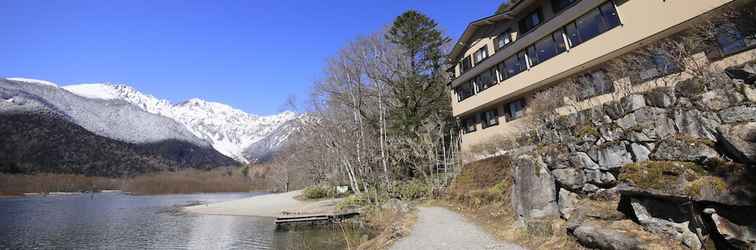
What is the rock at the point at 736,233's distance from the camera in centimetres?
549

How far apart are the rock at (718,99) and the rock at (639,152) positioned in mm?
1446

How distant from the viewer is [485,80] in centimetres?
2553

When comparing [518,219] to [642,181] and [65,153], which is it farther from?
[65,153]

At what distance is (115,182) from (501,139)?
553ft

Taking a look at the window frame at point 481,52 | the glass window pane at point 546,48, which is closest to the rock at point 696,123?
the glass window pane at point 546,48

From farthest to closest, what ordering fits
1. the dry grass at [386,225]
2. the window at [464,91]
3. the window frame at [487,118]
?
the window at [464,91], the window frame at [487,118], the dry grass at [386,225]

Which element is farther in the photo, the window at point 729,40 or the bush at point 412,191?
the bush at point 412,191

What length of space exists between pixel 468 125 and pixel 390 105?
7.42 metres

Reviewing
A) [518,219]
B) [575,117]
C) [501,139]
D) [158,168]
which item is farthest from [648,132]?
[158,168]

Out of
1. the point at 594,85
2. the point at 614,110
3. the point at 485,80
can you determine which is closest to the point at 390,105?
the point at 485,80

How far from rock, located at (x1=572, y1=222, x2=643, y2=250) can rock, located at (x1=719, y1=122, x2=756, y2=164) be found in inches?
92.5

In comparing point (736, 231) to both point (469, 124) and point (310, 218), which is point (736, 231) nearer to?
point (469, 124)

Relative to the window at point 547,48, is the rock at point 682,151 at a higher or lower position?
lower

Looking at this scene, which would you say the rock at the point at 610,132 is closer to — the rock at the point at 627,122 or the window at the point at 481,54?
the rock at the point at 627,122
